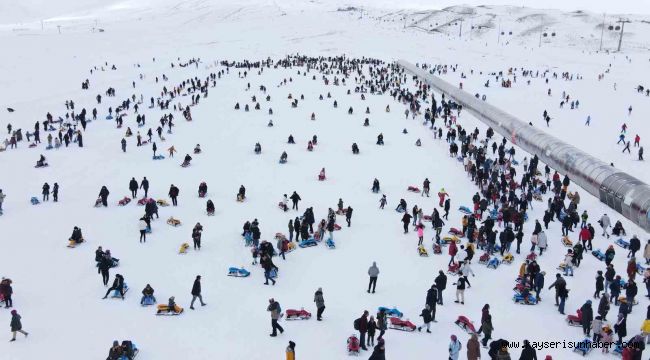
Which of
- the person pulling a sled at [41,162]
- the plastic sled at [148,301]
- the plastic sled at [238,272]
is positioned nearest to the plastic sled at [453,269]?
the plastic sled at [238,272]

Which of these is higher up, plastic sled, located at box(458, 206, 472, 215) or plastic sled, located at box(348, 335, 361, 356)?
plastic sled, located at box(348, 335, 361, 356)

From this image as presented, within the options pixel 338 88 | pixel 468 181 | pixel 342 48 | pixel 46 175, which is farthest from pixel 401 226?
pixel 342 48

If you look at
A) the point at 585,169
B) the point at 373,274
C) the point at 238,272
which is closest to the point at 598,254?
the point at 585,169

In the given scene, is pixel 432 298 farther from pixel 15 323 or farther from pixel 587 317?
pixel 15 323

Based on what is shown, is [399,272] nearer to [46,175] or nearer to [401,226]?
[401,226]

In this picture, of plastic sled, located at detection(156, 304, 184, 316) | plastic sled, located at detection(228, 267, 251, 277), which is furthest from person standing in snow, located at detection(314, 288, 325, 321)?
plastic sled, located at detection(156, 304, 184, 316)

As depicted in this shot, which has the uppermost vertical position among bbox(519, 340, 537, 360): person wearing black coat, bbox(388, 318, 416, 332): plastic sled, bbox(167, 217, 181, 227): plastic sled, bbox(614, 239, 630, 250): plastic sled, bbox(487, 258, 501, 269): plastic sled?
bbox(519, 340, 537, 360): person wearing black coat

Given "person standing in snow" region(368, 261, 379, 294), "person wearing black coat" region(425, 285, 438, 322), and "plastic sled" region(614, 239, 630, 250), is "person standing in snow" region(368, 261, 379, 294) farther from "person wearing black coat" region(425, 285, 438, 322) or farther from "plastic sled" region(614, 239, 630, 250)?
"plastic sled" region(614, 239, 630, 250)
